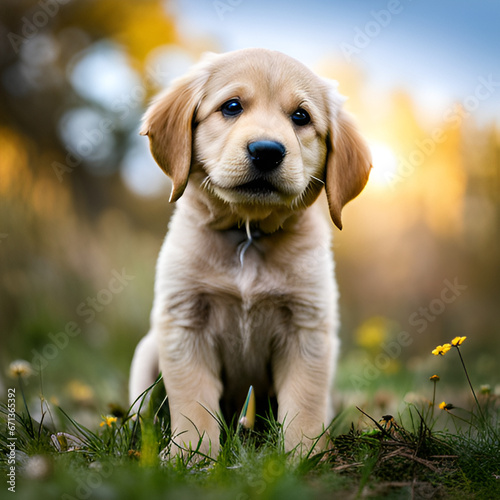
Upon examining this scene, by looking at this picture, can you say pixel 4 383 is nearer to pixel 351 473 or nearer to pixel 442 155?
pixel 351 473

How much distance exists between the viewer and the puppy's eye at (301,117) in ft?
8.75

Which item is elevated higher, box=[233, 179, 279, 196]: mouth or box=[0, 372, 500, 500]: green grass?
box=[233, 179, 279, 196]: mouth

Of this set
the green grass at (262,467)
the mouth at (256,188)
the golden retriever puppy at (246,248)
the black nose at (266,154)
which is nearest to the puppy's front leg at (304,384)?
the golden retriever puppy at (246,248)

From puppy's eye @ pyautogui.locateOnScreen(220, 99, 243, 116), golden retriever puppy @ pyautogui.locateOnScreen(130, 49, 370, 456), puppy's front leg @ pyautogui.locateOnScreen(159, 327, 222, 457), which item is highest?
puppy's eye @ pyautogui.locateOnScreen(220, 99, 243, 116)

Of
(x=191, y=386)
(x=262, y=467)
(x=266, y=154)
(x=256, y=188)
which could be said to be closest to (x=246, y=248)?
(x=256, y=188)

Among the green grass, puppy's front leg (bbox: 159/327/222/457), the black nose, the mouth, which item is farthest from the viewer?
puppy's front leg (bbox: 159/327/222/457)

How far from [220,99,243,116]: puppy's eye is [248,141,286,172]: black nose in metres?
0.32

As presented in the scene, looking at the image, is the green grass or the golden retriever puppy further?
the golden retriever puppy

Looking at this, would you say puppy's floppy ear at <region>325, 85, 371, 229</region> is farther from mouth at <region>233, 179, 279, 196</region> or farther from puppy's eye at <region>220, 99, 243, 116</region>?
puppy's eye at <region>220, 99, 243, 116</region>

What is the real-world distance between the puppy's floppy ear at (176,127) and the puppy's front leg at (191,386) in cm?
69

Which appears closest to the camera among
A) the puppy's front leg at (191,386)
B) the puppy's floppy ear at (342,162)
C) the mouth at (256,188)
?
the mouth at (256,188)

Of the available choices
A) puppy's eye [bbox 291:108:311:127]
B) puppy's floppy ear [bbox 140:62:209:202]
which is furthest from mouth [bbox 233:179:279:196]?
puppy's eye [bbox 291:108:311:127]

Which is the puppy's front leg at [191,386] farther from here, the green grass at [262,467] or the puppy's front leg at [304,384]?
the puppy's front leg at [304,384]

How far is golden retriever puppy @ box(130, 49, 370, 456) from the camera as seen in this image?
2588mm
